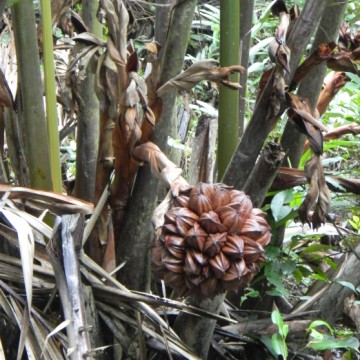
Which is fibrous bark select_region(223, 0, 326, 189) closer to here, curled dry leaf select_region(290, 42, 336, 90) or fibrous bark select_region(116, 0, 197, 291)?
curled dry leaf select_region(290, 42, 336, 90)

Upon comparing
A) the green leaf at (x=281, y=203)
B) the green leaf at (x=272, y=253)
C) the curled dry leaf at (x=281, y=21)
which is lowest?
the green leaf at (x=272, y=253)

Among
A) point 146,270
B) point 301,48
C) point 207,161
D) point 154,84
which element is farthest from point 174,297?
point 301,48

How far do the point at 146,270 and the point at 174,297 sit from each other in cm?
8

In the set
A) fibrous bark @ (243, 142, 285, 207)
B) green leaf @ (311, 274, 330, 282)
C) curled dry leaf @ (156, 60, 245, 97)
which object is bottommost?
green leaf @ (311, 274, 330, 282)

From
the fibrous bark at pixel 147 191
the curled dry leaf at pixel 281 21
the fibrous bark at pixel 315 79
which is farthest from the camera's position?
the fibrous bark at pixel 315 79

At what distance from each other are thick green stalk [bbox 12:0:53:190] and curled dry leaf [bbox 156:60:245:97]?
21 cm

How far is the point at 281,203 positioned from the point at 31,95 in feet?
1.55

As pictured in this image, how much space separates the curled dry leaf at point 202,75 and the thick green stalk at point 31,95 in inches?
8.4

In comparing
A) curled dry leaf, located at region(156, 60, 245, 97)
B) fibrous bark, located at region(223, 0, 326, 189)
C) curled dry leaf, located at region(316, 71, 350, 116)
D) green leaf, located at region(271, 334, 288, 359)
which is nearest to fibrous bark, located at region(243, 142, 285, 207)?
fibrous bark, located at region(223, 0, 326, 189)

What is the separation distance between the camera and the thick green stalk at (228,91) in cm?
109

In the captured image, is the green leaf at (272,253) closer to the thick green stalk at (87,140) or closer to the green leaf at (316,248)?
the green leaf at (316,248)

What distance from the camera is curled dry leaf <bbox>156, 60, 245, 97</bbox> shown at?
3.32 ft

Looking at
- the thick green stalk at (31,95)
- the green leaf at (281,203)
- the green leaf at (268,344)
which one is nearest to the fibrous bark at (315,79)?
the green leaf at (281,203)

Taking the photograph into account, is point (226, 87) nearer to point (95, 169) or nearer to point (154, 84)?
point (154, 84)
